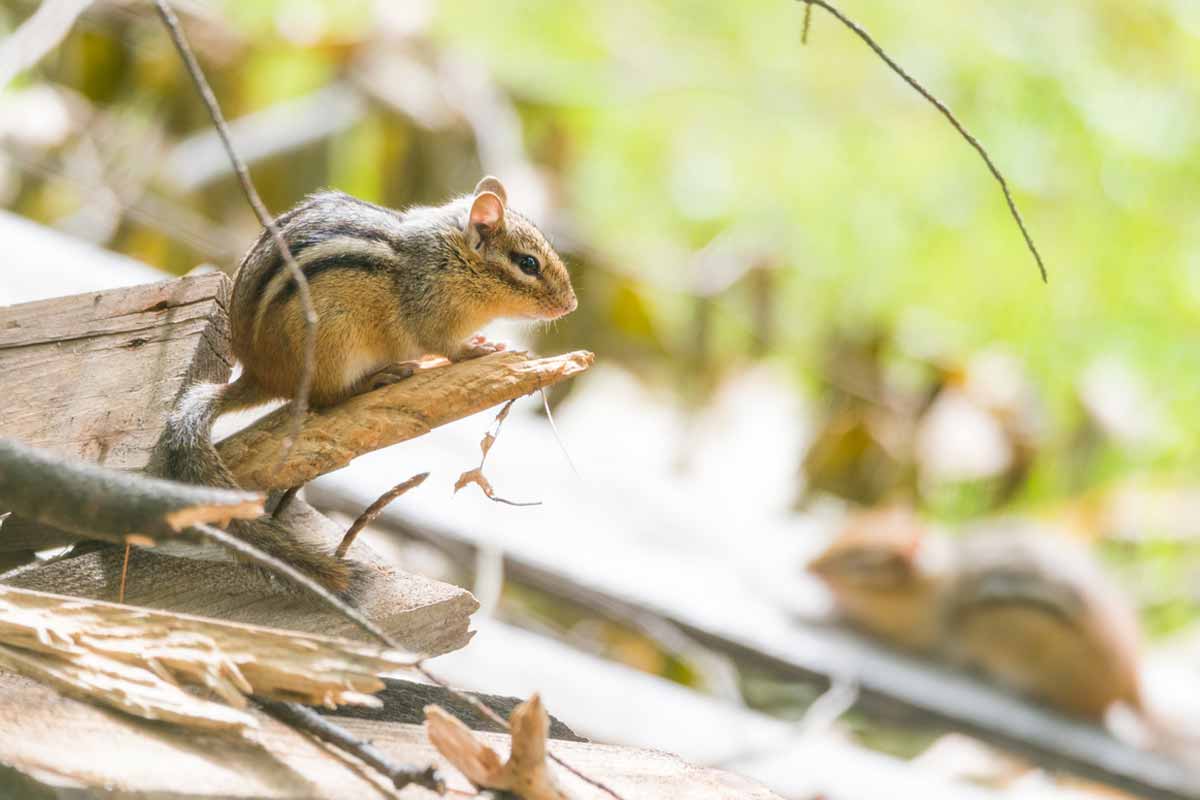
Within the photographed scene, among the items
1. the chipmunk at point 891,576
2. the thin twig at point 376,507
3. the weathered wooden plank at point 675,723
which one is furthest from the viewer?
the chipmunk at point 891,576

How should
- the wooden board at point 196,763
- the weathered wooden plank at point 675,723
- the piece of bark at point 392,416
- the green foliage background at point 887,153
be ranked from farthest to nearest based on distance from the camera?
the green foliage background at point 887,153, the weathered wooden plank at point 675,723, the piece of bark at point 392,416, the wooden board at point 196,763

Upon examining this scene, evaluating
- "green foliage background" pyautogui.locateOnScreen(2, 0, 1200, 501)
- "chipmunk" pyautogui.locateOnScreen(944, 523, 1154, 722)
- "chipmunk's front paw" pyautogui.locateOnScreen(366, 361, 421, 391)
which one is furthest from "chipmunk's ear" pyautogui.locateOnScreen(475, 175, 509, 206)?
"green foliage background" pyautogui.locateOnScreen(2, 0, 1200, 501)

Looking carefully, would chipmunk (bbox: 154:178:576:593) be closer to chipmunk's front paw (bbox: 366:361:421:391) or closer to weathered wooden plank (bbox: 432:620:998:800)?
chipmunk's front paw (bbox: 366:361:421:391)

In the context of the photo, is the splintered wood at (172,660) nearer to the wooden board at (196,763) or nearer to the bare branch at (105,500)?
the wooden board at (196,763)

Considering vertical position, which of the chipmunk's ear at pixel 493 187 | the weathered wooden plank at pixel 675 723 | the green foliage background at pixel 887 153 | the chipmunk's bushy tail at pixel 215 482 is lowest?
the weathered wooden plank at pixel 675 723

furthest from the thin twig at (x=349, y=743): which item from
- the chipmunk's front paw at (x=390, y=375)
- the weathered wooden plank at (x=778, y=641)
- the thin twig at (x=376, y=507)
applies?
the weathered wooden plank at (x=778, y=641)

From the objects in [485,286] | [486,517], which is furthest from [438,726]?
[486,517]

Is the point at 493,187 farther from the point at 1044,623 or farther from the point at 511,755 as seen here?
→ the point at 1044,623
